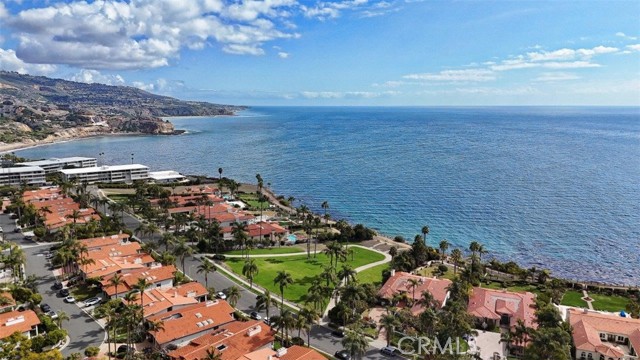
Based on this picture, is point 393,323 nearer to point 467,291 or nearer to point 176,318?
point 467,291

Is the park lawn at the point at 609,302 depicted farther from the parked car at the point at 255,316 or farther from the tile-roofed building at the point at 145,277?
the tile-roofed building at the point at 145,277

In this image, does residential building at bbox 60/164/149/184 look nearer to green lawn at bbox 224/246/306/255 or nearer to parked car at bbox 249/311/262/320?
green lawn at bbox 224/246/306/255

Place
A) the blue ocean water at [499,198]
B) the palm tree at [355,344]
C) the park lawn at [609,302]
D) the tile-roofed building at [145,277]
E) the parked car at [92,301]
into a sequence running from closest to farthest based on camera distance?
Result: the palm tree at [355,344], the parked car at [92,301], the tile-roofed building at [145,277], the park lawn at [609,302], the blue ocean water at [499,198]

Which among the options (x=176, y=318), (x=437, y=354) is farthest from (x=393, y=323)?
(x=176, y=318)

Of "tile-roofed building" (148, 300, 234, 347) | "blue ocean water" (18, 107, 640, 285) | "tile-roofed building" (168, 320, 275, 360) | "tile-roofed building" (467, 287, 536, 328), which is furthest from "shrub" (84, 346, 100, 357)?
"blue ocean water" (18, 107, 640, 285)

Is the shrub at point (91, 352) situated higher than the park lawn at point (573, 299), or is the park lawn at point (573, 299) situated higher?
the shrub at point (91, 352)
